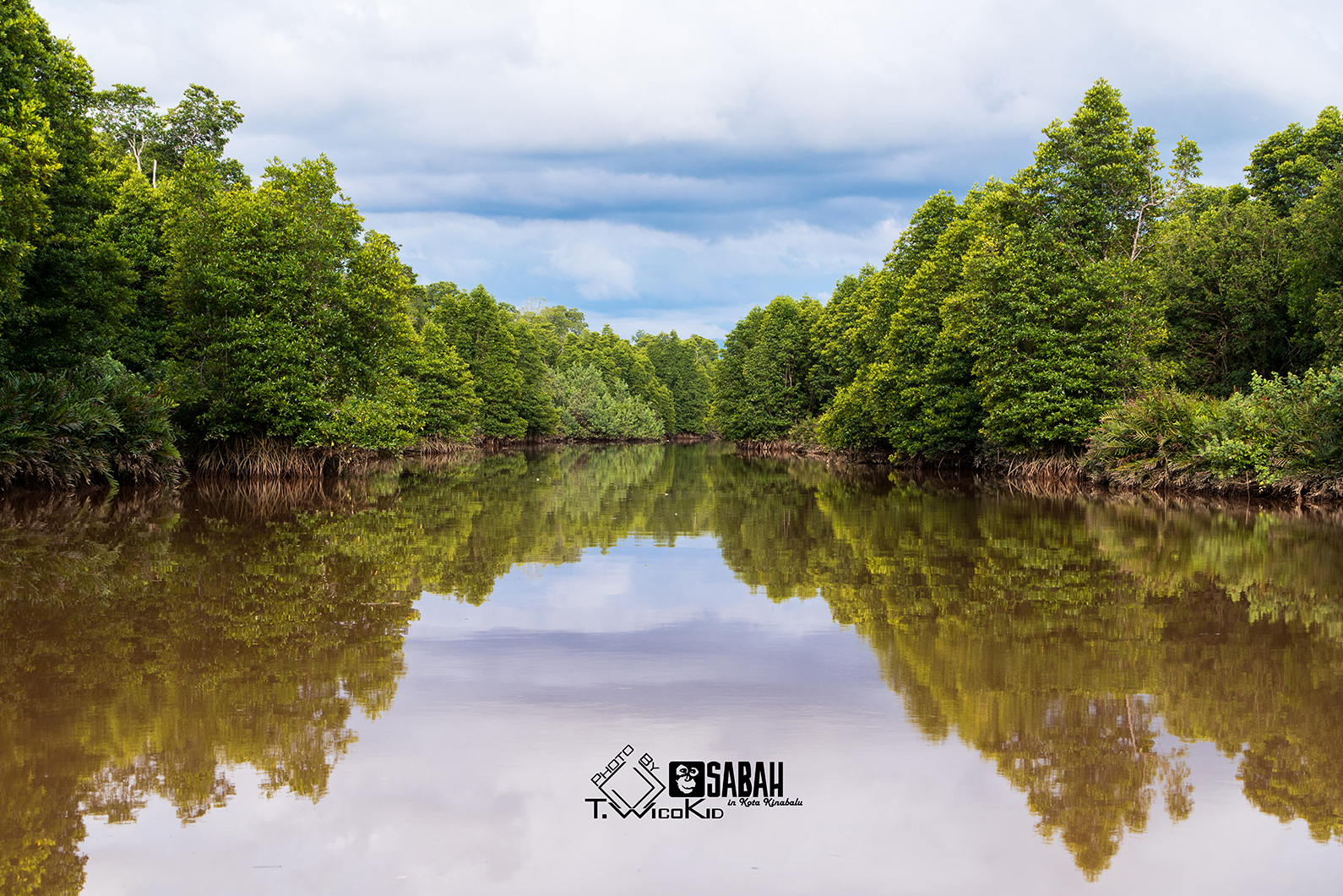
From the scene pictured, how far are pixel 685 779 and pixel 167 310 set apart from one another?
28402 millimetres

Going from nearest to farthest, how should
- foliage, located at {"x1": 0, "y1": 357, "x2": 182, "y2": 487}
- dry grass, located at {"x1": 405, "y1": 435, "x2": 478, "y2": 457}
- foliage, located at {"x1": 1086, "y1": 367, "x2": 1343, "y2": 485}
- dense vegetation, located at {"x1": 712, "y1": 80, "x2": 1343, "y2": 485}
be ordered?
foliage, located at {"x1": 0, "y1": 357, "x2": 182, "y2": 487} < foliage, located at {"x1": 1086, "y1": 367, "x2": 1343, "y2": 485} < dense vegetation, located at {"x1": 712, "y1": 80, "x2": 1343, "y2": 485} < dry grass, located at {"x1": 405, "y1": 435, "x2": 478, "y2": 457}

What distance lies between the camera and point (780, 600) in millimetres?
9219

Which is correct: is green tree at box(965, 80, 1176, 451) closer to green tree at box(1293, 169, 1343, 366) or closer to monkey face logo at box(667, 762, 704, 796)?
green tree at box(1293, 169, 1343, 366)

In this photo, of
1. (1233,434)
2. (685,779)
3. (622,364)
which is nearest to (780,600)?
(685,779)

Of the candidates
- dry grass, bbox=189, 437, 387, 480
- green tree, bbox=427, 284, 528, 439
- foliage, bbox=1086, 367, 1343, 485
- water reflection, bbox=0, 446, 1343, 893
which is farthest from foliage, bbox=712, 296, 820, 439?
water reflection, bbox=0, 446, 1343, 893

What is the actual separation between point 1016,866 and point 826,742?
142cm

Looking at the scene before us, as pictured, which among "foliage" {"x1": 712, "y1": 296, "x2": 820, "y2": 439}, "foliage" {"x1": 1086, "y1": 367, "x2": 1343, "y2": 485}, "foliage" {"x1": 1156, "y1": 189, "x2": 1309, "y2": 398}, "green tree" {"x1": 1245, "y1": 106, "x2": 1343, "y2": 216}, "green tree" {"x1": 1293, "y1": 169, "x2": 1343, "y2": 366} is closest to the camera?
"foliage" {"x1": 1086, "y1": 367, "x2": 1343, "y2": 485}

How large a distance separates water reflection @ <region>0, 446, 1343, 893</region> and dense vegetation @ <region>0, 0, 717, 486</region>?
14.4 feet

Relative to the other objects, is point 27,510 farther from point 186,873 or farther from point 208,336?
point 186,873

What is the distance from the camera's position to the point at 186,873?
369 centimetres

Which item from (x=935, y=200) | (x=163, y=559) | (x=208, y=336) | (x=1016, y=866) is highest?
(x=935, y=200)

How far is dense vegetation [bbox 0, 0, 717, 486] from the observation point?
18172mm

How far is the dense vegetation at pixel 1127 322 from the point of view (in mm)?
21703

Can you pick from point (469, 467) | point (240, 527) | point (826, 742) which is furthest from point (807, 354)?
point (826, 742)
